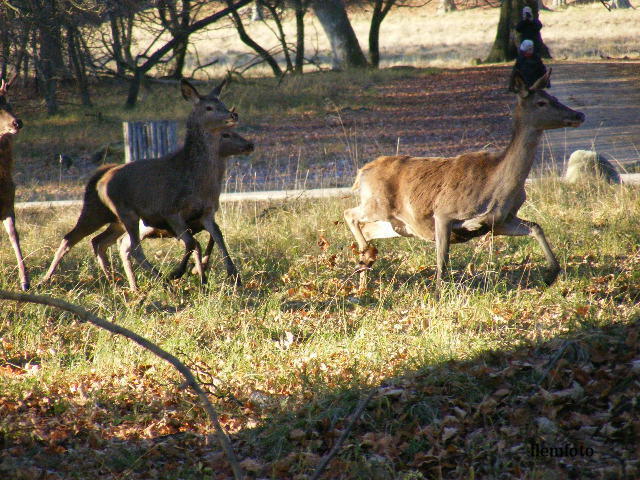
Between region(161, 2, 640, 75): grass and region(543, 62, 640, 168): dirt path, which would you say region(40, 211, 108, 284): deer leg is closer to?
region(543, 62, 640, 168): dirt path

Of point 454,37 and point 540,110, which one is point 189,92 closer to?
point 540,110

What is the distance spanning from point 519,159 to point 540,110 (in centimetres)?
47

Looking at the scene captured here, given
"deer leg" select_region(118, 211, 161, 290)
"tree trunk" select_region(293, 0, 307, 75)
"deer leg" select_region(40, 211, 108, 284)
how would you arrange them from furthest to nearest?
"tree trunk" select_region(293, 0, 307, 75)
"deer leg" select_region(40, 211, 108, 284)
"deer leg" select_region(118, 211, 161, 290)

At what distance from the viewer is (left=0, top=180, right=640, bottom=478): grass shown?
5.24m

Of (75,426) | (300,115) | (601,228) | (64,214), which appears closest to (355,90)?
(300,115)

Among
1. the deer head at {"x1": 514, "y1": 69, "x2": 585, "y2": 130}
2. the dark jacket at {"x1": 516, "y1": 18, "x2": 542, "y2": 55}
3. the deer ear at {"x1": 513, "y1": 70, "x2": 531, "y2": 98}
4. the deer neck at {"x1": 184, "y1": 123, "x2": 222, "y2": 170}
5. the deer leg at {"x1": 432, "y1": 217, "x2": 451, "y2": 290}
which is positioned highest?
the dark jacket at {"x1": 516, "y1": 18, "x2": 542, "y2": 55}

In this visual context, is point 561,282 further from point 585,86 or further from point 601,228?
point 585,86

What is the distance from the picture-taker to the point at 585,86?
1024 inches

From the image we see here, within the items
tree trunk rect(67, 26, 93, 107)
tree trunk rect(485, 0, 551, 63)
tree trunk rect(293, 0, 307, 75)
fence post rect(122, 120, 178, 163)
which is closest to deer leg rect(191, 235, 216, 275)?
fence post rect(122, 120, 178, 163)

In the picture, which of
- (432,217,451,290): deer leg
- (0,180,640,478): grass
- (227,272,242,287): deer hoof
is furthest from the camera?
(227,272,242,287): deer hoof

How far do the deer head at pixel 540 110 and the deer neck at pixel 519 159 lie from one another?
75 millimetres

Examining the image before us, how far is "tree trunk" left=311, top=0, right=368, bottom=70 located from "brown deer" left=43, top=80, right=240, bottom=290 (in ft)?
84.5

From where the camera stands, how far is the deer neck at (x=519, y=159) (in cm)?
736

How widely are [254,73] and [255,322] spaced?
27262mm
